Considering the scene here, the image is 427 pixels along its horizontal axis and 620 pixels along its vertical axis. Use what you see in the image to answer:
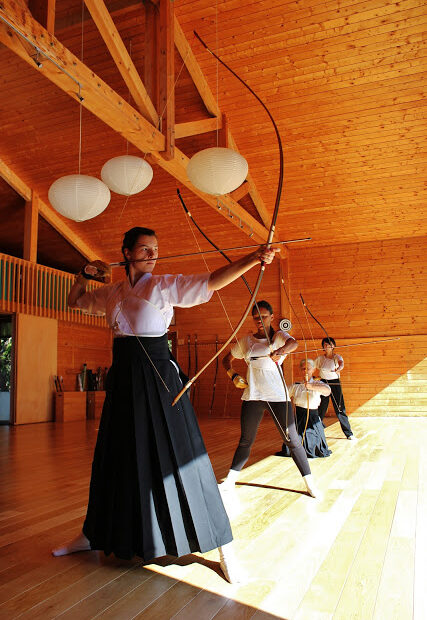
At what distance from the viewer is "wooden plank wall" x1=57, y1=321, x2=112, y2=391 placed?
380 inches

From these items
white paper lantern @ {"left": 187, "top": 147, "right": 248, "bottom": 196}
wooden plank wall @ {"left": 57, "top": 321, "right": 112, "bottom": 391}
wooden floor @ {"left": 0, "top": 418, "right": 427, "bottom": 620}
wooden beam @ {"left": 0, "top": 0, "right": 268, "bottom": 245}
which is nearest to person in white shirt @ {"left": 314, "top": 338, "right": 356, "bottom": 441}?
wooden floor @ {"left": 0, "top": 418, "right": 427, "bottom": 620}

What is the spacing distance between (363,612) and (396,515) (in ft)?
3.88

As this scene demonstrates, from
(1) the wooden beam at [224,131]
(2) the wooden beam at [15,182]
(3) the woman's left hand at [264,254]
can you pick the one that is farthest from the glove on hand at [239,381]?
(2) the wooden beam at [15,182]

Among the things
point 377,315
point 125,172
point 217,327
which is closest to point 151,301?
point 125,172

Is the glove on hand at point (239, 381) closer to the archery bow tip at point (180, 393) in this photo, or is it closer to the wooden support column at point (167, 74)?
the archery bow tip at point (180, 393)

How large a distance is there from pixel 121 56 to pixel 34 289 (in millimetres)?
5208

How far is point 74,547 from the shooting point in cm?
200

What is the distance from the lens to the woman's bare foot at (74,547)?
1.99 m

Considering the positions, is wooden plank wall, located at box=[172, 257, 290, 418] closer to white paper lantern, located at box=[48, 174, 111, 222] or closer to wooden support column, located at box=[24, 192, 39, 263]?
wooden support column, located at box=[24, 192, 39, 263]

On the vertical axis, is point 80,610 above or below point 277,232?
below

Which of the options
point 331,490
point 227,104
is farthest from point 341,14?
point 331,490

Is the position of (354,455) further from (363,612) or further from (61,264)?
(61,264)

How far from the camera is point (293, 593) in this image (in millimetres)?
1614

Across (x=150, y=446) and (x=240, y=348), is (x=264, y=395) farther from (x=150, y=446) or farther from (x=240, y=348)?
(x=150, y=446)
